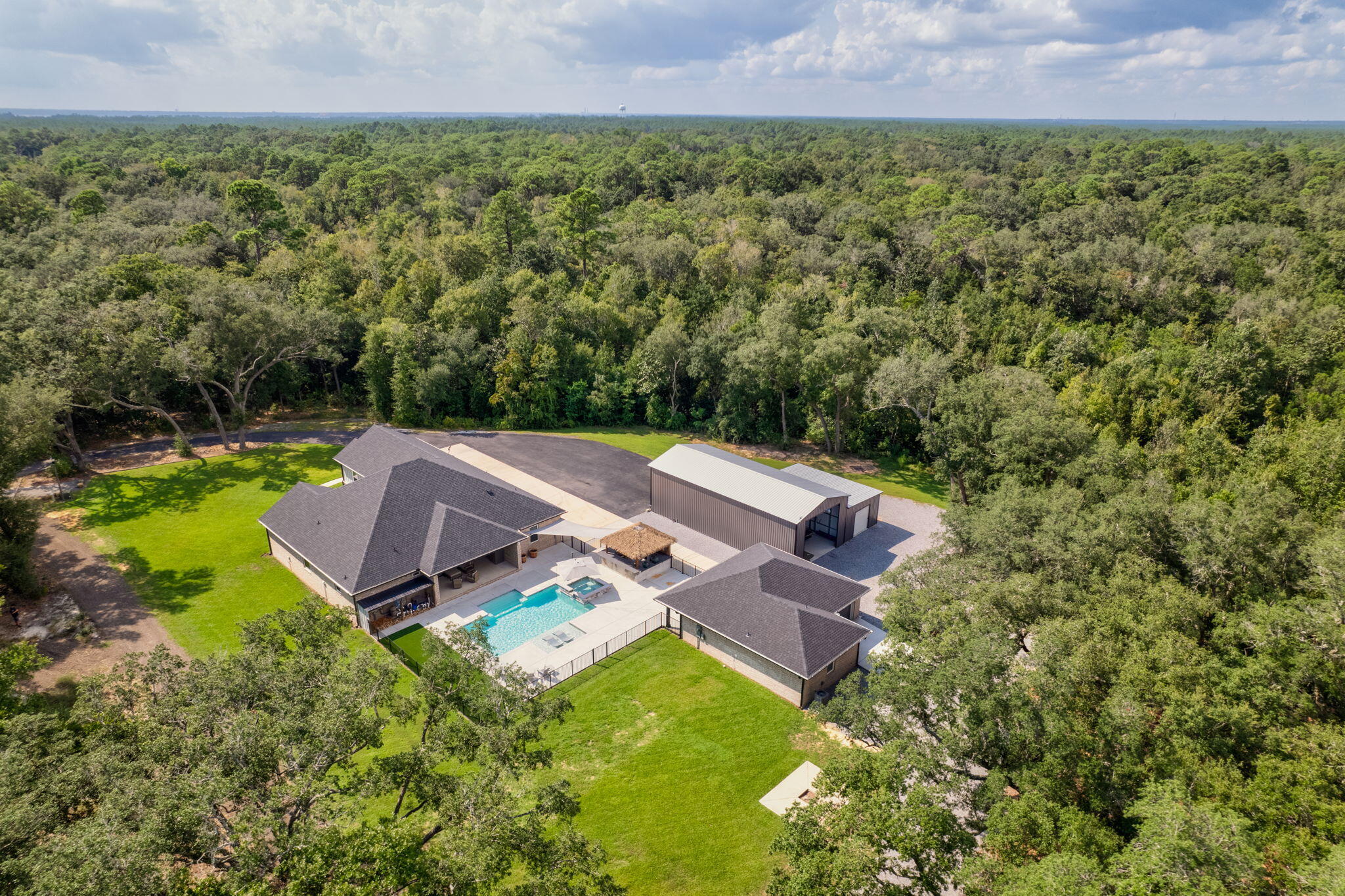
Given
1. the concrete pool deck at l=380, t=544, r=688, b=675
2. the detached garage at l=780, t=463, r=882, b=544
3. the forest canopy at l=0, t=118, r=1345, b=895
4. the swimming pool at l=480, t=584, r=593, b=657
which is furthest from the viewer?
the detached garage at l=780, t=463, r=882, b=544

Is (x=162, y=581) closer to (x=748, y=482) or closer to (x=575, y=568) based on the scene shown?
(x=575, y=568)

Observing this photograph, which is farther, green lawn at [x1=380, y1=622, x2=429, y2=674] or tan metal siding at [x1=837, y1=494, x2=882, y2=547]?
tan metal siding at [x1=837, y1=494, x2=882, y2=547]

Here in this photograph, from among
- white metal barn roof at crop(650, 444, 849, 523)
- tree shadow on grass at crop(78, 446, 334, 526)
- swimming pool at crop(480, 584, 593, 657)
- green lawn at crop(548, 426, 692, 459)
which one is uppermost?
white metal barn roof at crop(650, 444, 849, 523)

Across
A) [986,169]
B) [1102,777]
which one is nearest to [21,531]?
[1102,777]

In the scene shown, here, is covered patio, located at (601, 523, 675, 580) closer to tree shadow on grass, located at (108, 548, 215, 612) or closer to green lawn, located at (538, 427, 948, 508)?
green lawn, located at (538, 427, 948, 508)

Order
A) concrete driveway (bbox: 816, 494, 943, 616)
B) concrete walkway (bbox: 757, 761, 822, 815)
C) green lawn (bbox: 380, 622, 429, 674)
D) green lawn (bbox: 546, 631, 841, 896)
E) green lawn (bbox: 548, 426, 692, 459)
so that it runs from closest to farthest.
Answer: green lawn (bbox: 546, 631, 841, 896) < concrete walkway (bbox: 757, 761, 822, 815) < green lawn (bbox: 380, 622, 429, 674) < concrete driveway (bbox: 816, 494, 943, 616) < green lawn (bbox: 548, 426, 692, 459)

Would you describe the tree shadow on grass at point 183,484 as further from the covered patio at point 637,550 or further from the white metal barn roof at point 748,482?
the white metal barn roof at point 748,482

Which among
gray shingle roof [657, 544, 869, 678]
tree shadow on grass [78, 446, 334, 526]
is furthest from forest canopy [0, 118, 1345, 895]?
tree shadow on grass [78, 446, 334, 526]
